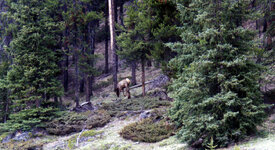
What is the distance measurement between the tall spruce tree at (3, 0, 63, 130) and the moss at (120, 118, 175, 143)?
21.4 ft

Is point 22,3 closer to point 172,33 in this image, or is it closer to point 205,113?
point 172,33

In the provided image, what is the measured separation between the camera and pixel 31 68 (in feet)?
53.2

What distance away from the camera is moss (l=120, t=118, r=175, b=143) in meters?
11.1

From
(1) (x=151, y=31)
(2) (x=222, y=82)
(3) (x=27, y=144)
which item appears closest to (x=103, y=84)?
(1) (x=151, y=31)

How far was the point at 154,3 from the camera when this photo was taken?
16.1 meters

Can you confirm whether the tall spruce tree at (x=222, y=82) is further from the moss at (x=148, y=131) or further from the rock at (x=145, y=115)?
the rock at (x=145, y=115)

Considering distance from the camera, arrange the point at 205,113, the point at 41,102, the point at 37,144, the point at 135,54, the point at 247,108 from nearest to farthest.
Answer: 1. the point at 247,108
2. the point at 205,113
3. the point at 37,144
4. the point at 41,102
5. the point at 135,54

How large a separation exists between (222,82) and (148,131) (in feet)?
15.4

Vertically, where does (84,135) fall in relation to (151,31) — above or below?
below

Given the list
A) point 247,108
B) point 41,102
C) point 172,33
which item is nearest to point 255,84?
point 247,108

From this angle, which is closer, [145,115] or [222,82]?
[222,82]

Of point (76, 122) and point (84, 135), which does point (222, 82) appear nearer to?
point (84, 135)

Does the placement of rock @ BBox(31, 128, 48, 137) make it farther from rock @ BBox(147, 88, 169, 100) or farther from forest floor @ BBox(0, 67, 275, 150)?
rock @ BBox(147, 88, 169, 100)

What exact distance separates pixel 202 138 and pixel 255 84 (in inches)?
99.3
